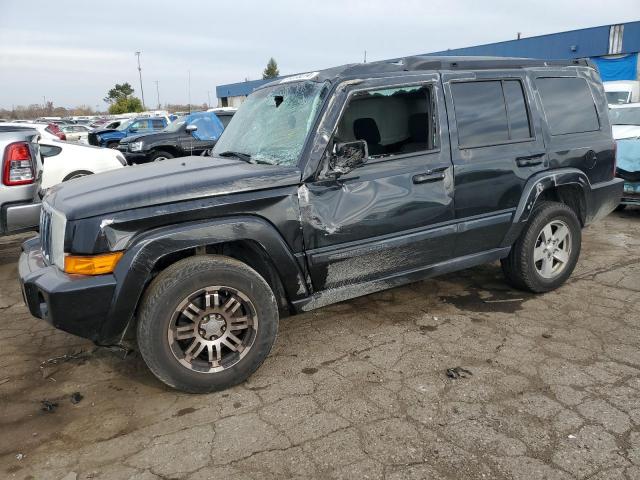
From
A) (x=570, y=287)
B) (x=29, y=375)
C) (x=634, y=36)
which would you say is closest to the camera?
(x=29, y=375)

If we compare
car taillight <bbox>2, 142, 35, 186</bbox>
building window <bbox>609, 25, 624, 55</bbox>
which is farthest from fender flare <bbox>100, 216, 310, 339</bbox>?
building window <bbox>609, 25, 624, 55</bbox>

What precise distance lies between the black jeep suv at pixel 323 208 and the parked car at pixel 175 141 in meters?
7.91

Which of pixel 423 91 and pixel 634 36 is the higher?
pixel 634 36

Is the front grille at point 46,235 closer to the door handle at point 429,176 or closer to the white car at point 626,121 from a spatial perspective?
the door handle at point 429,176

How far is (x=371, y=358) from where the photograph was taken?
3400 mm

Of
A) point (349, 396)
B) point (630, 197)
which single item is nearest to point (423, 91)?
point (349, 396)

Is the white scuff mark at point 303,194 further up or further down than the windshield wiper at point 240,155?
further down

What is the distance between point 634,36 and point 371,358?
83.8 ft

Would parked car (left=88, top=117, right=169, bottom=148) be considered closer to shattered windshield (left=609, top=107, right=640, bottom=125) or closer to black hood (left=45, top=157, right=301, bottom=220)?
shattered windshield (left=609, top=107, right=640, bottom=125)

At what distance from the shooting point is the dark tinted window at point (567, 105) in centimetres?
423

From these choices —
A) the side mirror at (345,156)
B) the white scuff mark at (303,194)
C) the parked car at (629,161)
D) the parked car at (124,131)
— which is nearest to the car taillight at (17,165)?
the white scuff mark at (303,194)

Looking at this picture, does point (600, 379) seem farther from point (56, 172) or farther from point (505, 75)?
point (56, 172)

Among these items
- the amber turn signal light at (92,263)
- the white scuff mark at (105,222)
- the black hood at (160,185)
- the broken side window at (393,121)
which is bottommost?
the amber turn signal light at (92,263)

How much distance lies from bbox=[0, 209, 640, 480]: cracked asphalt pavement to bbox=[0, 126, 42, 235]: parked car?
1.41 metres
